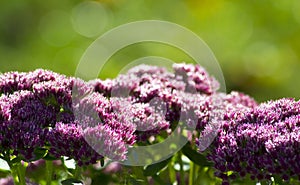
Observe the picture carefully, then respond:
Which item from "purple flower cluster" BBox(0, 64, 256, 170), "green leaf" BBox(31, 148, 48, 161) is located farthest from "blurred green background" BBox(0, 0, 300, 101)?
"green leaf" BBox(31, 148, 48, 161)

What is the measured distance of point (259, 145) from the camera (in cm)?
228

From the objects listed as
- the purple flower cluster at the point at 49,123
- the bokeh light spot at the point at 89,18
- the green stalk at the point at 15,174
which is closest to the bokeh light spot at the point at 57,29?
the bokeh light spot at the point at 89,18

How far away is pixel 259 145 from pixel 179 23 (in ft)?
24.2

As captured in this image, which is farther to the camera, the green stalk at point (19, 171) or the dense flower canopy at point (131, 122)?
the green stalk at point (19, 171)

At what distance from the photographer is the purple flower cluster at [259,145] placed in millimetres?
2193

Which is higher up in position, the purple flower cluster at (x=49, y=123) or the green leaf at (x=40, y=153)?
the purple flower cluster at (x=49, y=123)

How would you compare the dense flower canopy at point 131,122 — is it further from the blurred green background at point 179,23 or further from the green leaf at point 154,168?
the blurred green background at point 179,23

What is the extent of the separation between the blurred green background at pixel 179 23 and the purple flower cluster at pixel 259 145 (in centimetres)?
557

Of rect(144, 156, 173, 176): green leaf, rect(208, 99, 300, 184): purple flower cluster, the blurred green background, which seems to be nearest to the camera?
rect(208, 99, 300, 184): purple flower cluster

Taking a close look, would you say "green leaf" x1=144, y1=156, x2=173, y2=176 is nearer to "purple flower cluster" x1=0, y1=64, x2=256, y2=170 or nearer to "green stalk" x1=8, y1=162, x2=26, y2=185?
"purple flower cluster" x1=0, y1=64, x2=256, y2=170

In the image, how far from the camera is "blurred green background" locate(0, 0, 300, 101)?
336 inches

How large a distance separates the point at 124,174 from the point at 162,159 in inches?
6.4

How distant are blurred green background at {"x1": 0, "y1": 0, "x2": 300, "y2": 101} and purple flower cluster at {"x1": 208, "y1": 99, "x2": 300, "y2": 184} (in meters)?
5.57

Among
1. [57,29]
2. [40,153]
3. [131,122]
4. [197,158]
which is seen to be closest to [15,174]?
[40,153]
